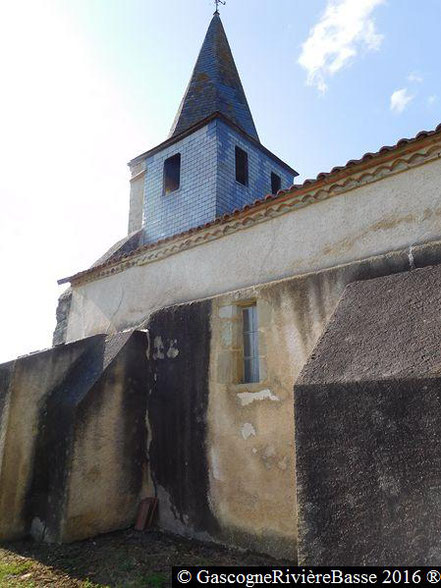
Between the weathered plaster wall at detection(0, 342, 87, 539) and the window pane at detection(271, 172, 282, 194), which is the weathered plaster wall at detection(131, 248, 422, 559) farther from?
the window pane at detection(271, 172, 282, 194)

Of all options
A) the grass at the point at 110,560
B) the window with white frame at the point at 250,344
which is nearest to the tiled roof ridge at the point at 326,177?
the window with white frame at the point at 250,344

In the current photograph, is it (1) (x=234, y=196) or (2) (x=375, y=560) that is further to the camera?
(1) (x=234, y=196)

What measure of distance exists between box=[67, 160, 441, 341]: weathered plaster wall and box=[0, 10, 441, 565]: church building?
0.07ft

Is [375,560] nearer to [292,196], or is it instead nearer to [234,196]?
[292,196]

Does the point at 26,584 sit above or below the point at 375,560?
below

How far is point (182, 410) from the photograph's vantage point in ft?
18.0

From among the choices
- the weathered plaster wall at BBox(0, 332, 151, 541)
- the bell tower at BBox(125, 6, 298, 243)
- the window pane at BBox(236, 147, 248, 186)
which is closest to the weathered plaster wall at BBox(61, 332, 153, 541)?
the weathered plaster wall at BBox(0, 332, 151, 541)

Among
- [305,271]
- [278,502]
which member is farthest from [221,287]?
[278,502]

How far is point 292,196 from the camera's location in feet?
16.8

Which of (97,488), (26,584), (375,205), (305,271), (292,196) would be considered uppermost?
(292,196)

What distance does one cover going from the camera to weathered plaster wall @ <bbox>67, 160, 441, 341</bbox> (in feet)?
13.8

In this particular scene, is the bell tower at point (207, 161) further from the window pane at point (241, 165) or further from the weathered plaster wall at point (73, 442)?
the weathered plaster wall at point (73, 442)

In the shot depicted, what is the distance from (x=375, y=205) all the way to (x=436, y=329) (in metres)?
2.13

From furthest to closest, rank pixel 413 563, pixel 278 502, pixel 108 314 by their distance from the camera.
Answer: pixel 108 314, pixel 278 502, pixel 413 563
